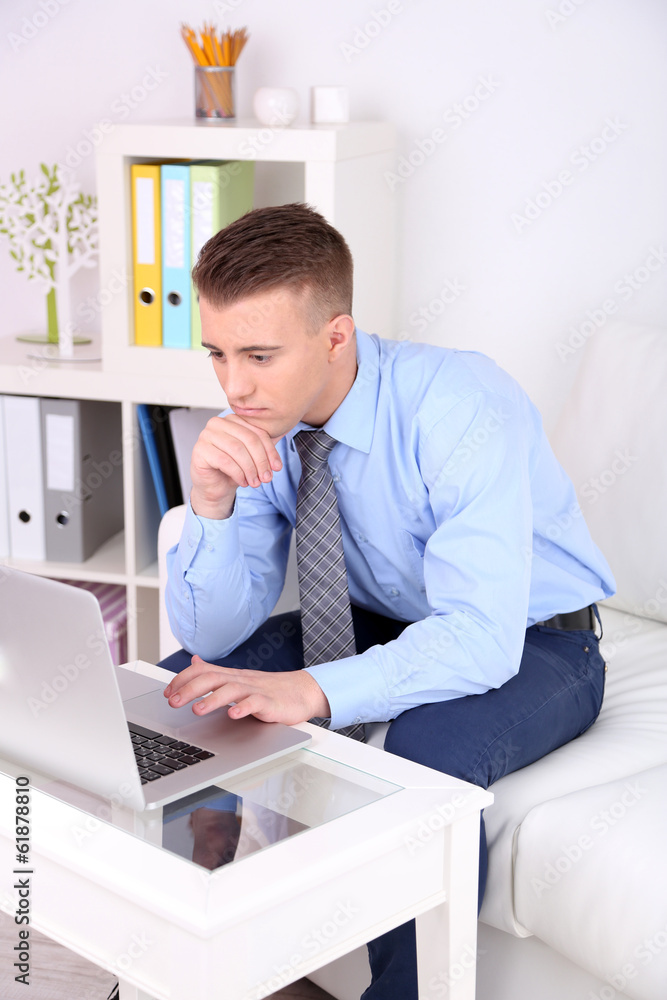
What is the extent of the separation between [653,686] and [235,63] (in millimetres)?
1423

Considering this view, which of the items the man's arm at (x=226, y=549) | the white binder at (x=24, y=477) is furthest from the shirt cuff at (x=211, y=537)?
the white binder at (x=24, y=477)

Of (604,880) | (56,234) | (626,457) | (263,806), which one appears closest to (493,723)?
(604,880)

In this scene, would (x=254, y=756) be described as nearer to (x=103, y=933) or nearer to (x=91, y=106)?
(x=103, y=933)

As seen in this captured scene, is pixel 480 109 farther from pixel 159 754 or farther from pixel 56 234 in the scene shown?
pixel 159 754

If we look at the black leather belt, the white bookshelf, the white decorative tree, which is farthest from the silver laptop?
the white decorative tree

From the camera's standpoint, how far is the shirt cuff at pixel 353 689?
3.89 feet

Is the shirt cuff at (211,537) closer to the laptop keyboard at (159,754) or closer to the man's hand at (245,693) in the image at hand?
the man's hand at (245,693)

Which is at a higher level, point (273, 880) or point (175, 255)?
point (175, 255)

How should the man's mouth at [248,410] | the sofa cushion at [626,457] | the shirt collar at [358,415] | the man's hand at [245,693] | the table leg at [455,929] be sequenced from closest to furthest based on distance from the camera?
the table leg at [455,929] < the man's hand at [245,693] < the man's mouth at [248,410] < the shirt collar at [358,415] < the sofa cushion at [626,457]

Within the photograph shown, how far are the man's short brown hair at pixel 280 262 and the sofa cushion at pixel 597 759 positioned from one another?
2.04 feet

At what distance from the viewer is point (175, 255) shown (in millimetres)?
1996

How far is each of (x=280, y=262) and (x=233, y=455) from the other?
0.78 feet

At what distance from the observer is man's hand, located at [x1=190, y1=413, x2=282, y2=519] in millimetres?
1256

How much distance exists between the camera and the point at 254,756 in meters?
0.98
